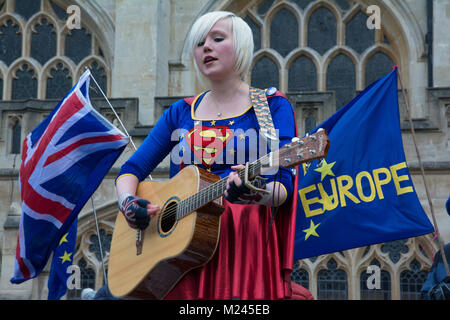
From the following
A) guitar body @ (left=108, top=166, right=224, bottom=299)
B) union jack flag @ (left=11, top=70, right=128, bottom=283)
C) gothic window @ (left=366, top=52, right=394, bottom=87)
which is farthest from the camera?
gothic window @ (left=366, top=52, right=394, bottom=87)

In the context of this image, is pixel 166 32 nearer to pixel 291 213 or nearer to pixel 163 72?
pixel 163 72

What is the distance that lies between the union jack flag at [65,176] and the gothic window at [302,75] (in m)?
7.94

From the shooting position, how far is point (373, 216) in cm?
495

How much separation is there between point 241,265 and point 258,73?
1010 cm

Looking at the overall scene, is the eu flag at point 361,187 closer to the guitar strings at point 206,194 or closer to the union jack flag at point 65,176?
the union jack flag at point 65,176

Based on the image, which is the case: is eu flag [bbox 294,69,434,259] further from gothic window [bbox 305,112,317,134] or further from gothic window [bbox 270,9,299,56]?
gothic window [bbox 270,9,299,56]

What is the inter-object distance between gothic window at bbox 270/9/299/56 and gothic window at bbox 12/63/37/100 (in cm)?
430

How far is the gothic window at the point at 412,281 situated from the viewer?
855 cm

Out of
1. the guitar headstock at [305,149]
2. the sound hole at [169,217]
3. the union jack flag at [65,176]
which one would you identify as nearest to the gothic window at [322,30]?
the union jack flag at [65,176]

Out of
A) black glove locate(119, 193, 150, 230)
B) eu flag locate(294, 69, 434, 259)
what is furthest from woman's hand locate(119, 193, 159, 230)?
eu flag locate(294, 69, 434, 259)

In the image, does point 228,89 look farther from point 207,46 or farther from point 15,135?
point 15,135

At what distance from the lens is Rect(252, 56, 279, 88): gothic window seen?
12359 mm
